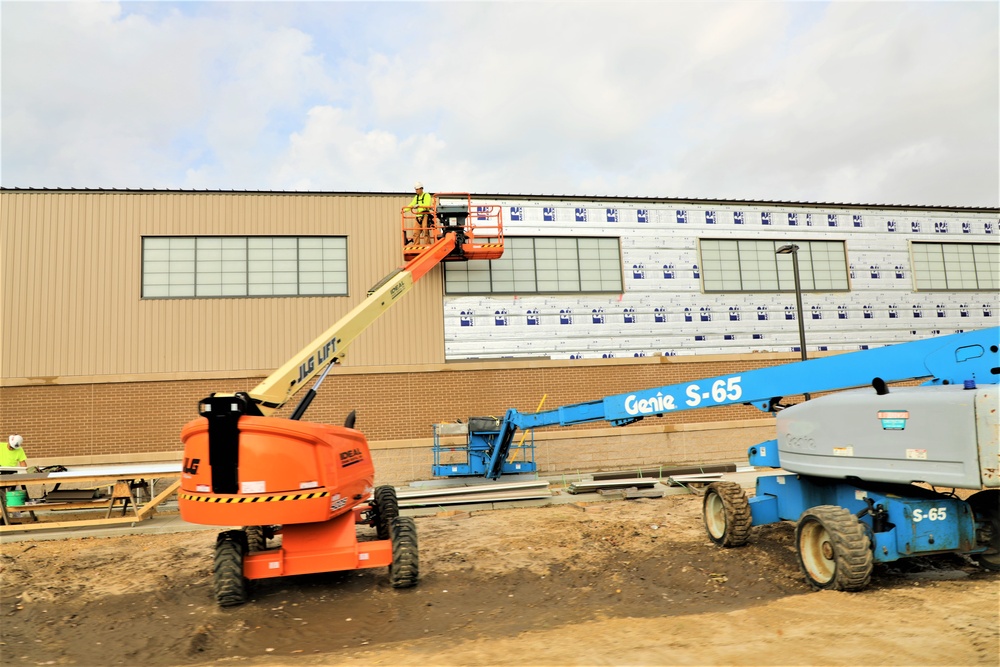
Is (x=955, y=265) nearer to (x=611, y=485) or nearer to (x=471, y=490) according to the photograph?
(x=611, y=485)

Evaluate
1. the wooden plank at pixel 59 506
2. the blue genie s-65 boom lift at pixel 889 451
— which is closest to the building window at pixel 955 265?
the blue genie s-65 boom lift at pixel 889 451

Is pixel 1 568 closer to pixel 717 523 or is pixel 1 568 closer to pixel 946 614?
pixel 717 523

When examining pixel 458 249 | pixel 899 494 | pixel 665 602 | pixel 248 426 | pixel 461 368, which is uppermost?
pixel 458 249

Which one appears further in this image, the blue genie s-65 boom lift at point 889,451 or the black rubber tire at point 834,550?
the black rubber tire at point 834,550

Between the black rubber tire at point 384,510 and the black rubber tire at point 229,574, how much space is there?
7.77ft

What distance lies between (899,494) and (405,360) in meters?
14.6

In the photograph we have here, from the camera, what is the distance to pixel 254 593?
851cm

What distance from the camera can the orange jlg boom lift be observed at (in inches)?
281

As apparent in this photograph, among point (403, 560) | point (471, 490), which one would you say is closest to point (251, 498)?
point (403, 560)

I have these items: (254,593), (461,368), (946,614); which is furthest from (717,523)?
(461,368)

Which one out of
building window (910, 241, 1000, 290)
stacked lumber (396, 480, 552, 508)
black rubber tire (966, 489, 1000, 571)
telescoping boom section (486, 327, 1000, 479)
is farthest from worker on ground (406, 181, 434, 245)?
building window (910, 241, 1000, 290)

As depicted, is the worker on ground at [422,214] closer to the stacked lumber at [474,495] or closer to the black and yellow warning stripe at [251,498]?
the stacked lumber at [474,495]

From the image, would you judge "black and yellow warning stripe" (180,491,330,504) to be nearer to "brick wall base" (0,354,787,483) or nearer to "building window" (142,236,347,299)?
"brick wall base" (0,354,787,483)

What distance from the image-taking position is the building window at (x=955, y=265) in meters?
24.4
